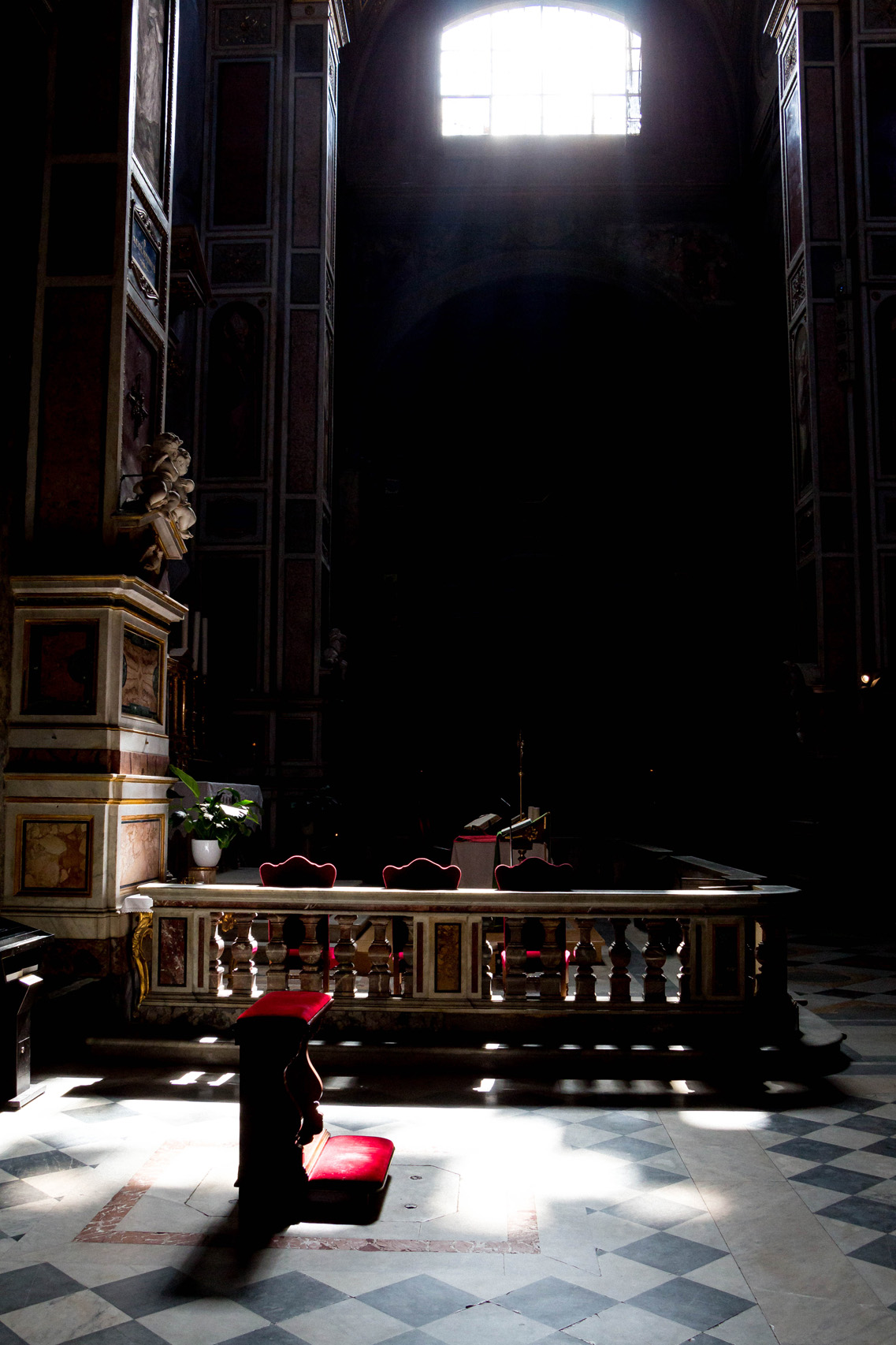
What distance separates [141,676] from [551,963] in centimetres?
296

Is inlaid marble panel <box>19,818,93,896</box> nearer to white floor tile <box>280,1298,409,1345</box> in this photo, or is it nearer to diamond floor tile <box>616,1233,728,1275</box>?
white floor tile <box>280,1298,409,1345</box>

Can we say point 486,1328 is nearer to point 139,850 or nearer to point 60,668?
point 139,850

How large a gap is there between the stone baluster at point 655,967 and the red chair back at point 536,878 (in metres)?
0.51

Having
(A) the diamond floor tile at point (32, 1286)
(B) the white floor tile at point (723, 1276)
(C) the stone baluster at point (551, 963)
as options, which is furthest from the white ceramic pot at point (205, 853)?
(B) the white floor tile at point (723, 1276)

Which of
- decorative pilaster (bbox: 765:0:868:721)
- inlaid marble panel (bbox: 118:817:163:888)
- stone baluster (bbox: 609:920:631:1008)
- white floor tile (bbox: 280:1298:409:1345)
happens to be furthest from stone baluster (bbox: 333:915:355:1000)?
decorative pilaster (bbox: 765:0:868:721)

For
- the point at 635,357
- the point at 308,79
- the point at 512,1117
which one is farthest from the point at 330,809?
the point at 635,357

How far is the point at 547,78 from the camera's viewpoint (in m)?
20.4

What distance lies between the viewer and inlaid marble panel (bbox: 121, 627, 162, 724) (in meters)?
6.21

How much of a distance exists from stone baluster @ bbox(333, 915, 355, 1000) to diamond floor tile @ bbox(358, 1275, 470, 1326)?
108 inches

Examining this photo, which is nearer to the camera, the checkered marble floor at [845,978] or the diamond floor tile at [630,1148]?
the diamond floor tile at [630,1148]

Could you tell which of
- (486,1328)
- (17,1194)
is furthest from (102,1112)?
(486,1328)

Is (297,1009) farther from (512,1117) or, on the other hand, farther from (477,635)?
(477,635)

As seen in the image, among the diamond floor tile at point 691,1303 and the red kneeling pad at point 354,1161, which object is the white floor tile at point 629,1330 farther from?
the red kneeling pad at point 354,1161

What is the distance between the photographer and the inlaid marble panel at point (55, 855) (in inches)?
232
